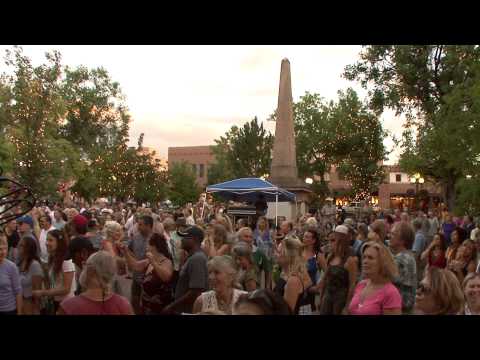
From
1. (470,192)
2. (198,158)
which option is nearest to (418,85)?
(470,192)

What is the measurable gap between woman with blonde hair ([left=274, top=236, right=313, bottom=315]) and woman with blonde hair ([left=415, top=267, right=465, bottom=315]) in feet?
4.86

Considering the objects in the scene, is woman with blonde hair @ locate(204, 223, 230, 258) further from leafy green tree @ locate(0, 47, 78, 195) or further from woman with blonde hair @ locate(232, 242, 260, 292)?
leafy green tree @ locate(0, 47, 78, 195)

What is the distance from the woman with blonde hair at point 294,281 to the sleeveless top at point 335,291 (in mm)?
192

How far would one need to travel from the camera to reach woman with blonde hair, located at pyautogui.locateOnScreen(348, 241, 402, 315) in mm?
4098

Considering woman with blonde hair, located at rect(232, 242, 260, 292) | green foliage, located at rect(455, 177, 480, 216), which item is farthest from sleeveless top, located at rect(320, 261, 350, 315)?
green foliage, located at rect(455, 177, 480, 216)

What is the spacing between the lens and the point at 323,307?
5.32 meters

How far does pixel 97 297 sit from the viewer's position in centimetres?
396

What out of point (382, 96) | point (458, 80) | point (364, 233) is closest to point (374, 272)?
point (364, 233)

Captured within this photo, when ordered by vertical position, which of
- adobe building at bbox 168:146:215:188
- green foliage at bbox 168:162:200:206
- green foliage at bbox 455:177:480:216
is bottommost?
green foliage at bbox 455:177:480:216

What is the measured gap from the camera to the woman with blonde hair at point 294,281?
5.36 m

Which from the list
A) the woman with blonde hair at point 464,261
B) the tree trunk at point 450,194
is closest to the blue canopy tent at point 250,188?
the woman with blonde hair at point 464,261

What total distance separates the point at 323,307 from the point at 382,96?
30.2 meters
